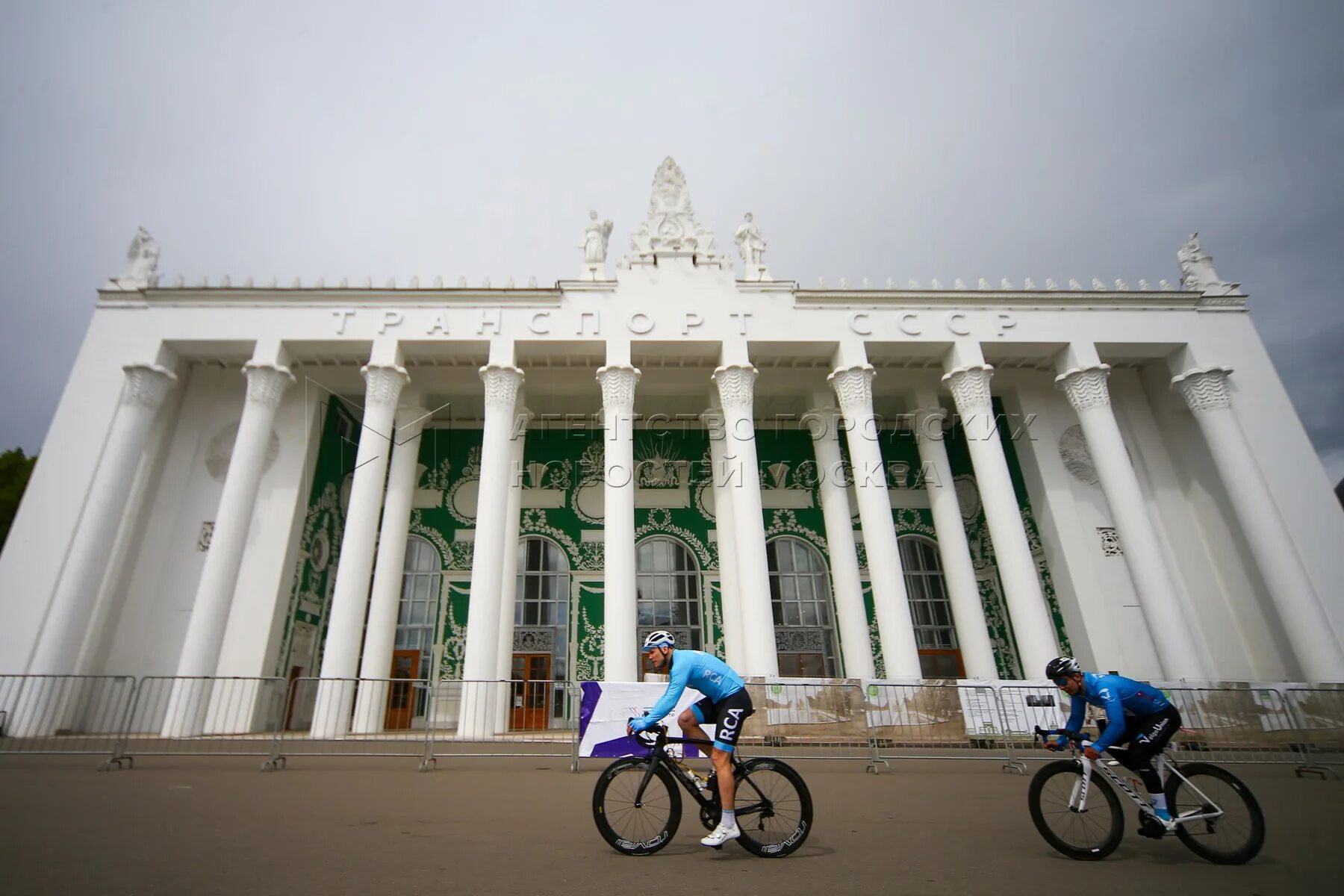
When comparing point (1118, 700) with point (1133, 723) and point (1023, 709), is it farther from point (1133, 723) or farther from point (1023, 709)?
point (1023, 709)

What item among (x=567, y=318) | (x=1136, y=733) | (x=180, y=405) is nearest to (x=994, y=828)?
(x=1136, y=733)

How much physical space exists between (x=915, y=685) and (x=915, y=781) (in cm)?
365

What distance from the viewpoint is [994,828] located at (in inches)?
210

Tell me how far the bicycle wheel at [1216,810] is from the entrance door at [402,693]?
15.6 metres

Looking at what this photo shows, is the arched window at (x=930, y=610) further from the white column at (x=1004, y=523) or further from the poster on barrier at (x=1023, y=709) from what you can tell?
the poster on barrier at (x=1023, y=709)

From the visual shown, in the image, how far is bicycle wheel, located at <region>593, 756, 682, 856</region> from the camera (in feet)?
14.4

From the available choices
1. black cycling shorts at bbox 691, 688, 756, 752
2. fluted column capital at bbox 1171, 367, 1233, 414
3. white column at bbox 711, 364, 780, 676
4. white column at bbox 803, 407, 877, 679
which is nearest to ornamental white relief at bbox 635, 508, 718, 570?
white column at bbox 711, 364, 780, 676

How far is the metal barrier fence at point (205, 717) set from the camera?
11.0m

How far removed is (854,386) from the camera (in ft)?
57.3

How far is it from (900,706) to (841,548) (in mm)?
5904

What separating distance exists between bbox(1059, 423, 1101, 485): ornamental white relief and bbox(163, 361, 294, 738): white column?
2108 centimetres

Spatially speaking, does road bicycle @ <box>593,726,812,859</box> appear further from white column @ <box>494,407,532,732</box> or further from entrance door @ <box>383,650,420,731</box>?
entrance door @ <box>383,650,420,731</box>

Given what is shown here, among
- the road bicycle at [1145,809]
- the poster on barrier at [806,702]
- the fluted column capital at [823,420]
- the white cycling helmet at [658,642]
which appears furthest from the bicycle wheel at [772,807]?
the fluted column capital at [823,420]

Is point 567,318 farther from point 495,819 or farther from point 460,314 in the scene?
point 495,819
